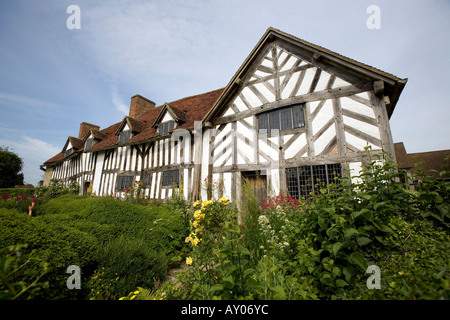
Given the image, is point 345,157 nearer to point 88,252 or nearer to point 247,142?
point 247,142

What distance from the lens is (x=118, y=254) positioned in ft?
10.4

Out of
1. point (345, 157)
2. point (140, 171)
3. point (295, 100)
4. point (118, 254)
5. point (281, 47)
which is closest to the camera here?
point (118, 254)

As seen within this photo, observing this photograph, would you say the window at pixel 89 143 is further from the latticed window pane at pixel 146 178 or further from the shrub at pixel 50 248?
the shrub at pixel 50 248

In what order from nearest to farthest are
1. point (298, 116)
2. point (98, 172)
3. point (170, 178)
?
point (298, 116), point (170, 178), point (98, 172)

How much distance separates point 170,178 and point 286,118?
6.34 m

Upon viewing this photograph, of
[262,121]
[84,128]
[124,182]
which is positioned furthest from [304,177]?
[84,128]

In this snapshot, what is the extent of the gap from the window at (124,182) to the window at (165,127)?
11.5ft

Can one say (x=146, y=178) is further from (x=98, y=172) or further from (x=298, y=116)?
(x=298, y=116)

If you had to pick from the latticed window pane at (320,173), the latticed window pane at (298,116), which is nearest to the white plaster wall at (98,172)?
the latticed window pane at (298,116)

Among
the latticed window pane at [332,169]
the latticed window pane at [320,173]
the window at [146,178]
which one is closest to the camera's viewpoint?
the latticed window pane at [332,169]

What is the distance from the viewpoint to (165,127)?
430 inches

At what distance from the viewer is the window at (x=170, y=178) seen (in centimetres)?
984

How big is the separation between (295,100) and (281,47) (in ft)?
7.85
